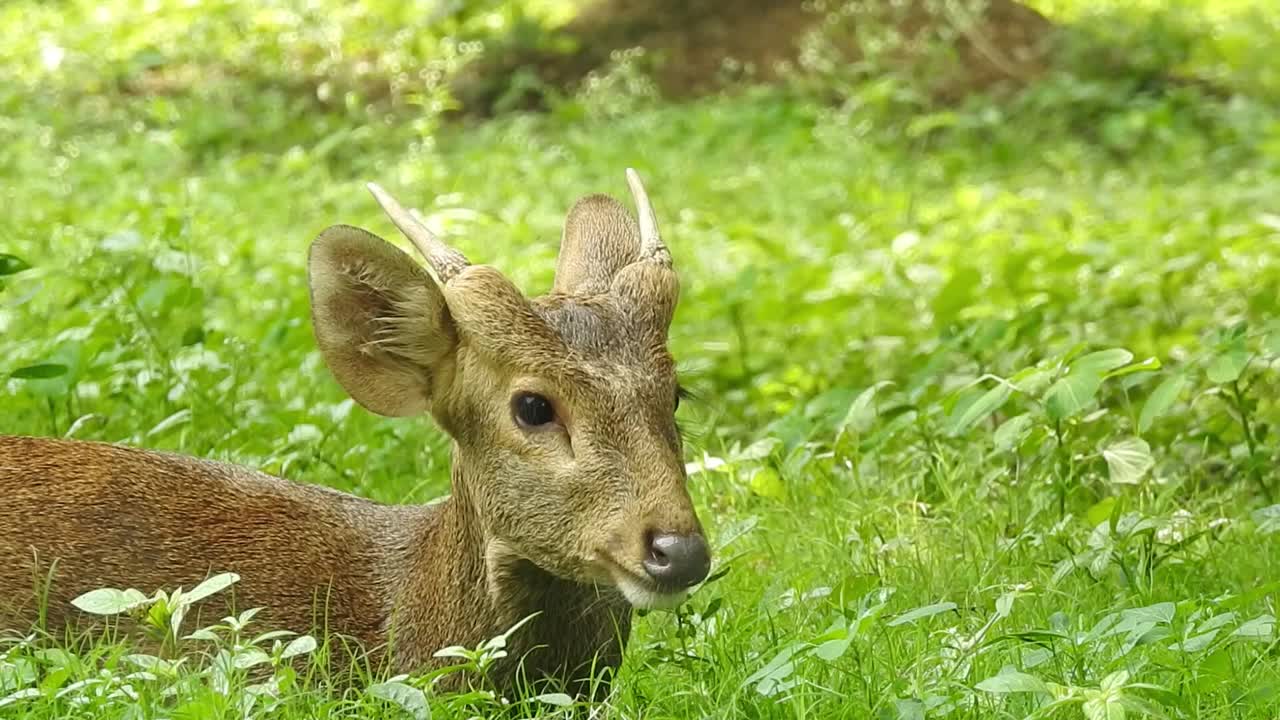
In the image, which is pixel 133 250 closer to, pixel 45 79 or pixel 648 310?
pixel 648 310

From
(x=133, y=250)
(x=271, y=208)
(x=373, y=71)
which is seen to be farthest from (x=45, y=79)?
(x=133, y=250)

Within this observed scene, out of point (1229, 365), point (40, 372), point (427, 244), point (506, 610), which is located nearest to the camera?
point (506, 610)

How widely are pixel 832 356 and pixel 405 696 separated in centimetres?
451

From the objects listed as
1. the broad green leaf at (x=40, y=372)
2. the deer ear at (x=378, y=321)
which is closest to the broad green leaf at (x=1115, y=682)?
the deer ear at (x=378, y=321)

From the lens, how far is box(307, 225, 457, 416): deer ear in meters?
4.51

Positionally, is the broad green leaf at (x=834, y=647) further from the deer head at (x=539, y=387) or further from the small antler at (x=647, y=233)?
the small antler at (x=647, y=233)

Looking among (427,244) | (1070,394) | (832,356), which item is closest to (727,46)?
(832,356)

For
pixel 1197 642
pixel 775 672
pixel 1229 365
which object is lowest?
pixel 1229 365

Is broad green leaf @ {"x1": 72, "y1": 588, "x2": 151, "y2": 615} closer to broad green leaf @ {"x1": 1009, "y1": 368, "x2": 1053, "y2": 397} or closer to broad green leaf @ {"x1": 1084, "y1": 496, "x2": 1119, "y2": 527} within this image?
broad green leaf @ {"x1": 1009, "y1": 368, "x2": 1053, "y2": 397}

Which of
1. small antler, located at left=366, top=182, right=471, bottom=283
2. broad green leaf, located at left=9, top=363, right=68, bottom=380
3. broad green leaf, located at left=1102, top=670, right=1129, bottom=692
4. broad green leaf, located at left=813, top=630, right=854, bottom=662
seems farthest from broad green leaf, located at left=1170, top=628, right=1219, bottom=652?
broad green leaf, located at left=9, top=363, right=68, bottom=380

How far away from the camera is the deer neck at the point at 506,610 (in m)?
4.47

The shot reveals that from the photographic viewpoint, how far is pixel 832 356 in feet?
27.1

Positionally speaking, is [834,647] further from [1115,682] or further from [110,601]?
[110,601]

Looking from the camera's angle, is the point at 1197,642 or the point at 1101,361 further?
the point at 1101,361
